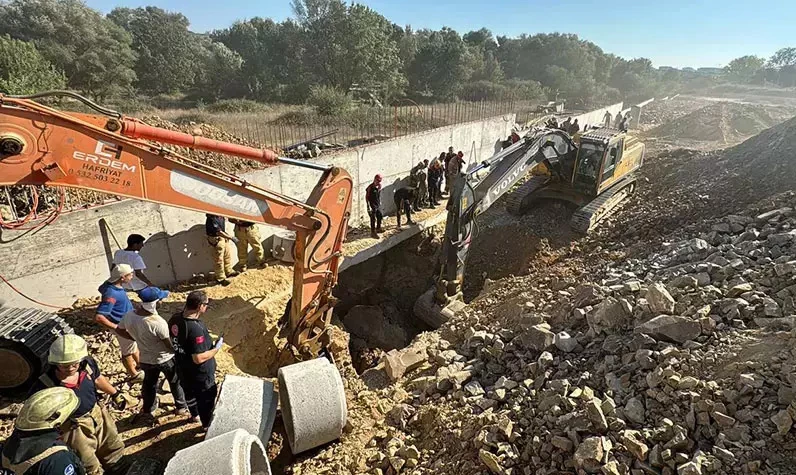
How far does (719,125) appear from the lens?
23016 millimetres

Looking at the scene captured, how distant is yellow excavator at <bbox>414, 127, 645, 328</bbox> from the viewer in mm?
7362

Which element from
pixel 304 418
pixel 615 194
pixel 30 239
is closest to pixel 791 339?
pixel 304 418

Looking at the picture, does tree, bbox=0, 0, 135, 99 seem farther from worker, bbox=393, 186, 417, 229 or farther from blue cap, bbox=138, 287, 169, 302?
blue cap, bbox=138, 287, 169, 302

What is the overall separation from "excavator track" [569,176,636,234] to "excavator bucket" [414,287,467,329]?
344 cm

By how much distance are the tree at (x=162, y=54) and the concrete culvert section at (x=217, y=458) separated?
2879cm

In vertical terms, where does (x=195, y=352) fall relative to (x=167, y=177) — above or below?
below

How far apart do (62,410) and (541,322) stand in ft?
16.1

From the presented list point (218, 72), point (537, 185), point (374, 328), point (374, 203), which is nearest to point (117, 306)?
point (374, 328)

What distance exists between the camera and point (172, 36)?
1087 inches

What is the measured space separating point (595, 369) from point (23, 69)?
18392mm

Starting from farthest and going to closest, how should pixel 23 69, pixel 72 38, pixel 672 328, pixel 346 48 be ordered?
pixel 346 48 → pixel 72 38 → pixel 23 69 → pixel 672 328

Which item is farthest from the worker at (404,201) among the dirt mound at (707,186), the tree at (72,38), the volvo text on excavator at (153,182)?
the tree at (72,38)

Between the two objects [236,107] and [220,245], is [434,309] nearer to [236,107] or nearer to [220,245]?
[220,245]

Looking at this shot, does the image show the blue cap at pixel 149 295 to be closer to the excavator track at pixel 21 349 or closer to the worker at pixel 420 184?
the excavator track at pixel 21 349
